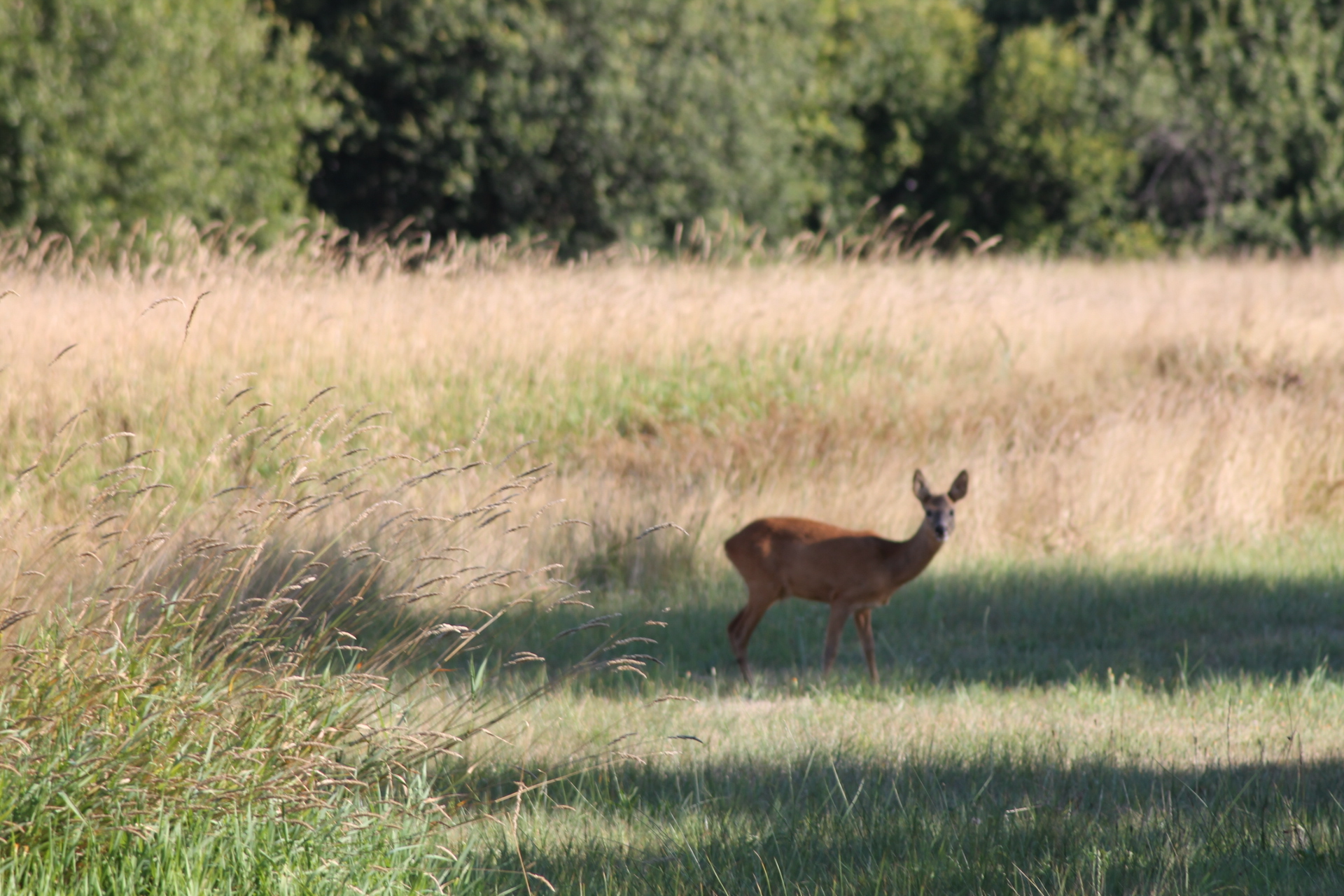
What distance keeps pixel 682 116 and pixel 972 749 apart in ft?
64.8

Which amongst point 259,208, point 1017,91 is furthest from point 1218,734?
point 1017,91

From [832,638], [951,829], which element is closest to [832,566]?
[832,638]

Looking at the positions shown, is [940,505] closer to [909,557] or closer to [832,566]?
[909,557]

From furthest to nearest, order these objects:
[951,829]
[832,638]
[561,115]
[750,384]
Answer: [561,115], [750,384], [832,638], [951,829]

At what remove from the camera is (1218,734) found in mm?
5363

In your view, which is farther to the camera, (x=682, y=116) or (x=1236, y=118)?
(x=1236, y=118)

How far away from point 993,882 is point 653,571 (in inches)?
199

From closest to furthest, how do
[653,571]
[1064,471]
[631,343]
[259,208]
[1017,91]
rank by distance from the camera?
[653,571] → [1064,471] → [631,343] → [259,208] → [1017,91]

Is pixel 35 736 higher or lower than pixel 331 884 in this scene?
higher

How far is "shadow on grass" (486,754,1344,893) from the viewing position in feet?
12.2

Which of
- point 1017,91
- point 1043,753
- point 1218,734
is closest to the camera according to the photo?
point 1043,753

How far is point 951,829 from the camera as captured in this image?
4059 mm

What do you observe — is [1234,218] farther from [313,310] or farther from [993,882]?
[993,882]

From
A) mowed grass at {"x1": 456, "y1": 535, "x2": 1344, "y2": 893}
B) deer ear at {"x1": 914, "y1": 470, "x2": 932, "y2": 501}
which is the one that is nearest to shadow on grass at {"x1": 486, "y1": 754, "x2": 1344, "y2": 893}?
mowed grass at {"x1": 456, "y1": 535, "x2": 1344, "y2": 893}
